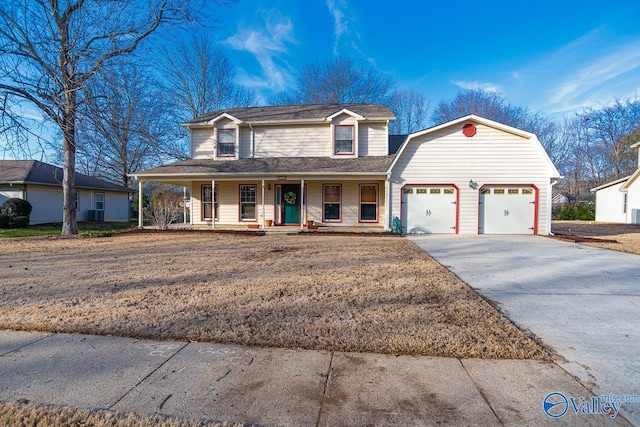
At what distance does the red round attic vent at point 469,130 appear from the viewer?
12.6 meters

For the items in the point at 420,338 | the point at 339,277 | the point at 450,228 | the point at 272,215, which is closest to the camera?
the point at 420,338

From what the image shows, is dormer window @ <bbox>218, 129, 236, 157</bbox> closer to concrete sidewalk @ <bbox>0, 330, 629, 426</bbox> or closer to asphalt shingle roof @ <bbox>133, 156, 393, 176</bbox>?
asphalt shingle roof @ <bbox>133, 156, 393, 176</bbox>

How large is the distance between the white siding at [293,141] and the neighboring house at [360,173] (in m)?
0.05

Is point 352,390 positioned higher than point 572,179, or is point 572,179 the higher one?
point 572,179

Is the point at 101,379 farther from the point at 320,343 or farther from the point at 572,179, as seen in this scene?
the point at 572,179

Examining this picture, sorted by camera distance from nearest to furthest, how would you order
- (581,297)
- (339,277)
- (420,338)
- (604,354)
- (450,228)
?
(604,354) < (420,338) < (581,297) < (339,277) < (450,228)

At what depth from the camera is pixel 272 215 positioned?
1516 cm

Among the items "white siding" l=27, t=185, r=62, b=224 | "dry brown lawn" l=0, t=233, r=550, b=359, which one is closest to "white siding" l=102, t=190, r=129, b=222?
"white siding" l=27, t=185, r=62, b=224

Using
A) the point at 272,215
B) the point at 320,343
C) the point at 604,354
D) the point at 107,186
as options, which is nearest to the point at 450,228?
the point at 272,215

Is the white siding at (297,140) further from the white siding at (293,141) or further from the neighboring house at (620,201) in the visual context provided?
the neighboring house at (620,201)

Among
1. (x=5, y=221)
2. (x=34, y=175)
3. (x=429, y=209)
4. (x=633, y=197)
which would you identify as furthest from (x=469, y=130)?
(x=34, y=175)

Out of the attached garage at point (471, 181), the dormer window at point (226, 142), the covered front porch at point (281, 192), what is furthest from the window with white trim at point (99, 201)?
the attached garage at point (471, 181)

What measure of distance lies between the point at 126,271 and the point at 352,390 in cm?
552

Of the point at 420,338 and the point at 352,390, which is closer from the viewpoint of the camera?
the point at 352,390
